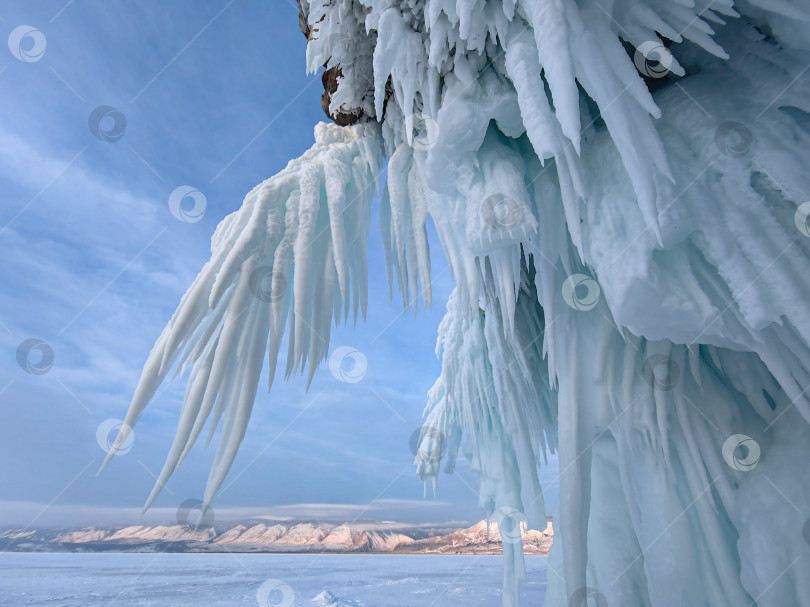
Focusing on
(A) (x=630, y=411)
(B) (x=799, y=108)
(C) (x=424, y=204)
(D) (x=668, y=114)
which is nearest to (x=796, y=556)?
(A) (x=630, y=411)

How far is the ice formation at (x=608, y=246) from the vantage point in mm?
1472

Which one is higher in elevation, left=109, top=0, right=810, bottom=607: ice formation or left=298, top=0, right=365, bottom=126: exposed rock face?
left=298, top=0, right=365, bottom=126: exposed rock face

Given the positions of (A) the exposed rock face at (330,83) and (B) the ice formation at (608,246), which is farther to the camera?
(A) the exposed rock face at (330,83)

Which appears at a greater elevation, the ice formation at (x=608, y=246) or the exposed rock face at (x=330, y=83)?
the exposed rock face at (x=330, y=83)

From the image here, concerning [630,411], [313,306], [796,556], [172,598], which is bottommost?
[172,598]

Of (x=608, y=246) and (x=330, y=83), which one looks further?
(x=330, y=83)

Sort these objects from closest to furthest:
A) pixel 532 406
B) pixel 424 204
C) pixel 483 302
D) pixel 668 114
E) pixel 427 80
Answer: pixel 668 114 < pixel 427 80 < pixel 424 204 < pixel 483 302 < pixel 532 406

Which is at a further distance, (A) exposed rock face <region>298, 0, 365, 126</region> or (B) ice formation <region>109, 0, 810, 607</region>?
(A) exposed rock face <region>298, 0, 365, 126</region>

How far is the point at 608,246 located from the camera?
1.72 m

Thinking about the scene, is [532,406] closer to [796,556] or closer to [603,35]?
[796,556]

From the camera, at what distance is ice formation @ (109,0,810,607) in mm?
1472

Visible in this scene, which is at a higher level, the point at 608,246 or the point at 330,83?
the point at 330,83

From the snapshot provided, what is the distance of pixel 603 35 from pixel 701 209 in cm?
77

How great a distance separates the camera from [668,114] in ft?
6.10
